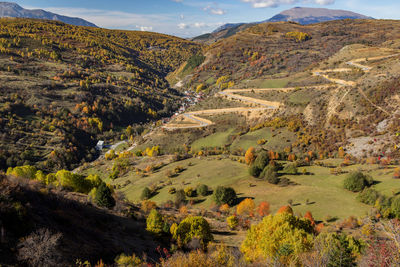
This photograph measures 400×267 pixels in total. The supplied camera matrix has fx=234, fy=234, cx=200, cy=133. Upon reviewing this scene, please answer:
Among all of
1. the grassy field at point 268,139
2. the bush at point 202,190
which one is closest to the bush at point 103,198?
the bush at point 202,190

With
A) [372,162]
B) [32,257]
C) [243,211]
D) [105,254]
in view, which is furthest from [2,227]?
[372,162]

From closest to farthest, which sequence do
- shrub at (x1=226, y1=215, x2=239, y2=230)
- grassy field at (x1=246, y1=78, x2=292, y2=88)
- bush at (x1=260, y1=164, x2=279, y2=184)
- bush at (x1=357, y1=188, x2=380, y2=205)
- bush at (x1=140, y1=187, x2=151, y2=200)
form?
shrub at (x1=226, y1=215, x2=239, y2=230) → bush at (x1=357, y1=188, x2=380, y2=205) → bush at (x1=260, y1=164, x2=279, y2=184) → bush at (x1=140, y1=187, x2=151, y2=200) → grassy field at (x1=246, y1=78, x2=292, y2=88)

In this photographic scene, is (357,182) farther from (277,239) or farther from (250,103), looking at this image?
(250,103)

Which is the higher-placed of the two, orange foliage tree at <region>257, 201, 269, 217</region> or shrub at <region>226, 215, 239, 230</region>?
shrub at <region>226, 215, 239, 230</region>

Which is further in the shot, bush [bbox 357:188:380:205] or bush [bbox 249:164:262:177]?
bush [bbox 249:164:262:177]

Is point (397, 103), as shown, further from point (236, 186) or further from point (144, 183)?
point (144, 183)

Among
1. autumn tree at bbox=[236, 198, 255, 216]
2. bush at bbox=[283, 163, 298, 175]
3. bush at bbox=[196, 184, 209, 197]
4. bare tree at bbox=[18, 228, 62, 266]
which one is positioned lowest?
bush at bbox=[196, 184, 209, 197]

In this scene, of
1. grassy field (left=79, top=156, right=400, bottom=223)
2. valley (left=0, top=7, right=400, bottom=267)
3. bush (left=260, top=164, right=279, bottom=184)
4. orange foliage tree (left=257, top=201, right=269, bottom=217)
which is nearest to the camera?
valley (left=0, top=7, right=400, bottom=267)

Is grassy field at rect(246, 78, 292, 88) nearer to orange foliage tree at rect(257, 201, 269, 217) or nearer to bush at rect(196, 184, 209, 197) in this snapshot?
bush at rect(196, 184, 209, 197)

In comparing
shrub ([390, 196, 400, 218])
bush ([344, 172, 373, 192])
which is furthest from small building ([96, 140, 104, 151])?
shrub ([390, 196, 400, 218])
